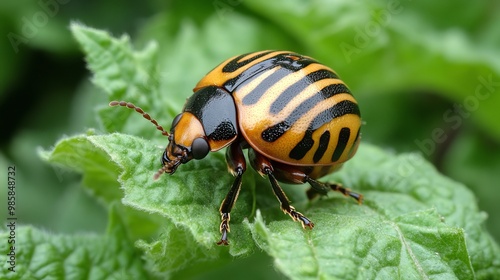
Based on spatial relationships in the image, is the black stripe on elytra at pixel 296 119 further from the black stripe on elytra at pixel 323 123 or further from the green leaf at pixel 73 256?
the green leaf at pixel 73 256

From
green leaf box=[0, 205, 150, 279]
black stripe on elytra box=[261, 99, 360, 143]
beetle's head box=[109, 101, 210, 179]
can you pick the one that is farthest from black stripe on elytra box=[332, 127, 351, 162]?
green leaf box=[0, 205, 150, 279]

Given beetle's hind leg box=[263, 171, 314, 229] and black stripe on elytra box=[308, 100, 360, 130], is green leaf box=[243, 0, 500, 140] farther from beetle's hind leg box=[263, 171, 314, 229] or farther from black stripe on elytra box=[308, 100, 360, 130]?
beetle's hind leg box=[263, 171, 314, 229]

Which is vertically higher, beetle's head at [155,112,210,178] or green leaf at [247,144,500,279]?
beetle's head at [155,112,210,178]

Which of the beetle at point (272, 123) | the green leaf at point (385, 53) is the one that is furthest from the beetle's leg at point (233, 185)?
the green leaf at point (385, 53)

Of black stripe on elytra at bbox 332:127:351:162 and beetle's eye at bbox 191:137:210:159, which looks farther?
black stripe on elytra at bbox 332:127:351:162

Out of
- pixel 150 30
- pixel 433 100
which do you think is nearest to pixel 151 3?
pixel 150 30
